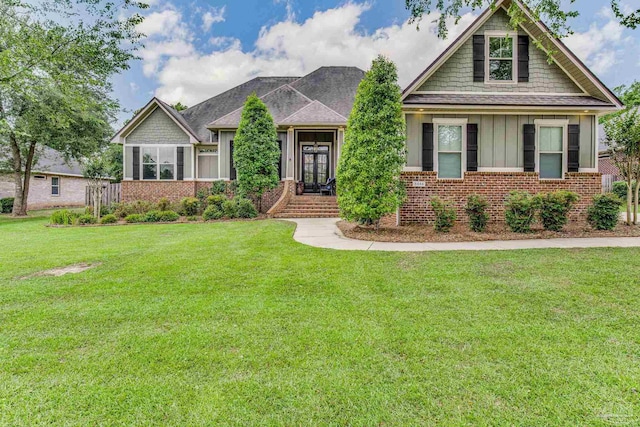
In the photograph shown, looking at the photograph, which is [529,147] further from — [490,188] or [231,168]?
[231,168]

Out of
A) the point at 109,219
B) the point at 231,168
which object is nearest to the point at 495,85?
the point at 231,168

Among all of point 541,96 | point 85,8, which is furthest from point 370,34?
point 85,8

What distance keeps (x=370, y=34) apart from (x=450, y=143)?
39.3 feet

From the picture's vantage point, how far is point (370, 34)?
746 inches

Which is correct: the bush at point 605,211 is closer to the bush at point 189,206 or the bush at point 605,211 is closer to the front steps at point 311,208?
the front steps at point 311,208

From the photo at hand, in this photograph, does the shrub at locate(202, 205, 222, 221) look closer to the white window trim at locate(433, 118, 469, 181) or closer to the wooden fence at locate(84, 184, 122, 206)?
the wooden fence at locate(84, 184, 122, 206)

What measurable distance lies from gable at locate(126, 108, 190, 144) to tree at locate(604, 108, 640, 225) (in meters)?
16.8

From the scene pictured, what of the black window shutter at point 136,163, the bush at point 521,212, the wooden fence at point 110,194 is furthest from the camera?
the black window shutter at point 136,163

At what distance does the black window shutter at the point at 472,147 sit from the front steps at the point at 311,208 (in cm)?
515

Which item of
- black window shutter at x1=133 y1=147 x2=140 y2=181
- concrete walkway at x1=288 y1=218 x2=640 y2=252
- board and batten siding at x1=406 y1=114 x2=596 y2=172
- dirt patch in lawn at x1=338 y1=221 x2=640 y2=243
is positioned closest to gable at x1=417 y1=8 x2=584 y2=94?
board and batten siding at x1=406 y1=114 x2=596 y2=172

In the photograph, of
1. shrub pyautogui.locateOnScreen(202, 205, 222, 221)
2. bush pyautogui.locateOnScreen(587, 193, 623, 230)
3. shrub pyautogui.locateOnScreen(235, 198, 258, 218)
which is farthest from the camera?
shrub pyautogui.locateOnScreen(235, 198, 258, 218)

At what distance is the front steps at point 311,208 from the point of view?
514 inches

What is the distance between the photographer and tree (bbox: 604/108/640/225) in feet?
28.6

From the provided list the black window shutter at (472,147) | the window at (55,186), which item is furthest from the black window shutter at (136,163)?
the black window shutter at (472,147)
